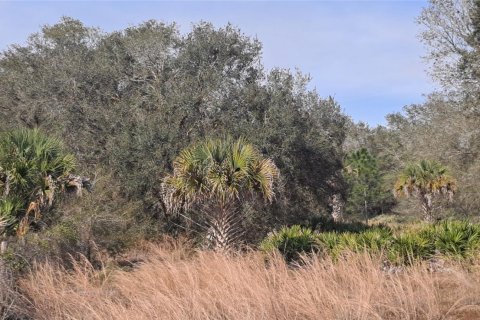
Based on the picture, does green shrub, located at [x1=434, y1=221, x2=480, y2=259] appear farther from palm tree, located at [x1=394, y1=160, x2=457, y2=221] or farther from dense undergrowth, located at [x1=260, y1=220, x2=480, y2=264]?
palm tree, located at [x1=394, y1=160, x2=457, y2=221]

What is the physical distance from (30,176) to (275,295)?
7487 millimetres

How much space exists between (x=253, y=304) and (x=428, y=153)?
2781cm

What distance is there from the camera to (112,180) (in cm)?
2033

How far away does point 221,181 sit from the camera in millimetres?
14070

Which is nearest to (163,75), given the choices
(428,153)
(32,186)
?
(32,186)

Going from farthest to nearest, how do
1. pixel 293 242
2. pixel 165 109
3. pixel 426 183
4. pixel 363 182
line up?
pixel 363 182
pixel 426 183
pixel 165 109
pixel 293 242

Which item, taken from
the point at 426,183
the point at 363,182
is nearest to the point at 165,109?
the point at 426,183

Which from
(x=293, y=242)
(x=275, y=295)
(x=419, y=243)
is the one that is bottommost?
(x=293, y=242)

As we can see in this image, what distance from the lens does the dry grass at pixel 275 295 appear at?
5.97m

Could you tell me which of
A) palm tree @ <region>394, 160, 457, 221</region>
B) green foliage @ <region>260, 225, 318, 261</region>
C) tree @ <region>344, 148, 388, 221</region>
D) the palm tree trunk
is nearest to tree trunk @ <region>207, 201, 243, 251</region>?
green foliage @ <region>260, 225, 318, 261</region>

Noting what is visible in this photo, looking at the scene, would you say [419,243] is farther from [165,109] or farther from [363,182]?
[363,182]

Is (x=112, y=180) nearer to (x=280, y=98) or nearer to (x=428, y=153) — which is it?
(x=280, y=98)

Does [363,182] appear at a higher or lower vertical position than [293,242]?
higher

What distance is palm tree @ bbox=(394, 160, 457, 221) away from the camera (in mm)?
27625
